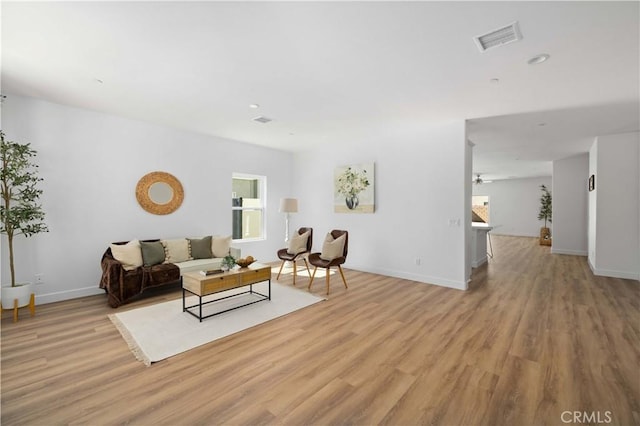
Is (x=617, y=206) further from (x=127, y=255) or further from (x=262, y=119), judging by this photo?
(x=127, y=255)

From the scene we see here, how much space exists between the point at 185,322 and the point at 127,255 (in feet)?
5.52

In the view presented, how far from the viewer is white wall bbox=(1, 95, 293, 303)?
3.89 meters

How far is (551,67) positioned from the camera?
111 inches

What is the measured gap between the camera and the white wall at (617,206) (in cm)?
527

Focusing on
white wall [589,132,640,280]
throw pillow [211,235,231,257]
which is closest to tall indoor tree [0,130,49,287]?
throw pillow [211,235,231,257]

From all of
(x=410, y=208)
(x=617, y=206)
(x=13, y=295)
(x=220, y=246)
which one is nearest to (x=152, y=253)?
(x=220, y=246)

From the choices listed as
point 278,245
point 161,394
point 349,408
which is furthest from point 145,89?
point 278,245

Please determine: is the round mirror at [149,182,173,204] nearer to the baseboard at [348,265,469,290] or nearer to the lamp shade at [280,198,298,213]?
the lamp shade at [280,198,298,213]

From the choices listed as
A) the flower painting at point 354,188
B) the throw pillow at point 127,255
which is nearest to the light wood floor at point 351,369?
the throw pillow at point 127,255

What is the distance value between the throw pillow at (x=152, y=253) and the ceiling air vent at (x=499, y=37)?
4947 millimetres

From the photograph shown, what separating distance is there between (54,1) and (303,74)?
2013 millimetres

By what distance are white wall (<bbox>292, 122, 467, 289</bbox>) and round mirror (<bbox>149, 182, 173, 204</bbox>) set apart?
330 centimetres

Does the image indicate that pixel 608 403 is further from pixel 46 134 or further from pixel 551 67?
pixel 46 134

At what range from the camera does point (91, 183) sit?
4.30 m
